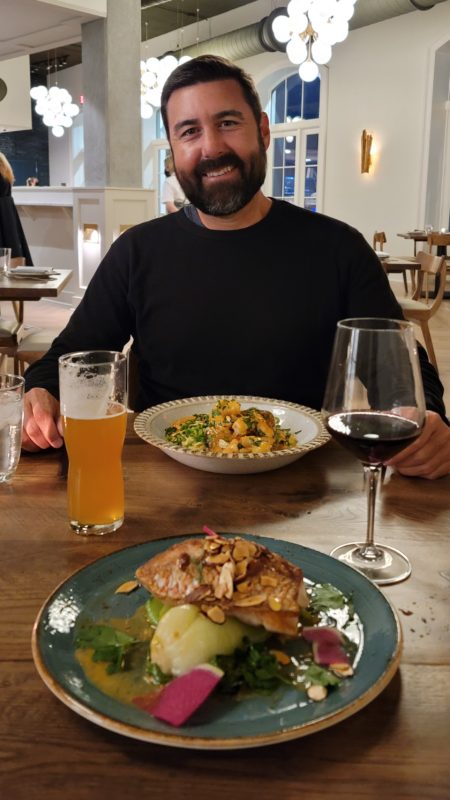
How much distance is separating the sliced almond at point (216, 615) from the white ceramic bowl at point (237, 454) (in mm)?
458

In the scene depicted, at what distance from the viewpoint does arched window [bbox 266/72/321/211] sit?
11539 millimetres

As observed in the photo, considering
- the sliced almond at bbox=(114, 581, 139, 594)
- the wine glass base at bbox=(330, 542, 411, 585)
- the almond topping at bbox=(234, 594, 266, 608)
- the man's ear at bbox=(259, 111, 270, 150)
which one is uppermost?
the man's ear at bbox=(259, 111, 270, 150)

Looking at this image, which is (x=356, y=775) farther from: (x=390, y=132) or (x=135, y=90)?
(x=390, y=132)

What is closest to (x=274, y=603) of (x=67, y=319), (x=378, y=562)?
(x=378, y=562)

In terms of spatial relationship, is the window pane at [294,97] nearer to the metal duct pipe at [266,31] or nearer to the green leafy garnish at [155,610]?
the metal duct pipe at [266,31]

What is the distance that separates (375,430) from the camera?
2.60ft

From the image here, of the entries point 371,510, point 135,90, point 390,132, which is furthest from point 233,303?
point 390,132

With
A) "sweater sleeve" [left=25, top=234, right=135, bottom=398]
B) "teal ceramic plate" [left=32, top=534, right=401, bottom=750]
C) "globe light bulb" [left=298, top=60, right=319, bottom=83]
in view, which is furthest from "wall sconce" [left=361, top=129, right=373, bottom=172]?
"teal ceramic plate" [left=32, top=534, right=401, bottom=750]

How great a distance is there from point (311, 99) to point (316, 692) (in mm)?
12246

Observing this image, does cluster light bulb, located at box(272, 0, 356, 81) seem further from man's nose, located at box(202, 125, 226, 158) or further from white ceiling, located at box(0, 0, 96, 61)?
man's nose, located at box(202, 125, 226, 158)

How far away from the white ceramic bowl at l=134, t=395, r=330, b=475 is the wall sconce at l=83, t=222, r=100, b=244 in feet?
20.1

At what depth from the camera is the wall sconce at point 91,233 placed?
7.09m

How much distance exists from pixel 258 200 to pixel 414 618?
1.39m

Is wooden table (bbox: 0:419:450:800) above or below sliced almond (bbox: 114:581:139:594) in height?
below
